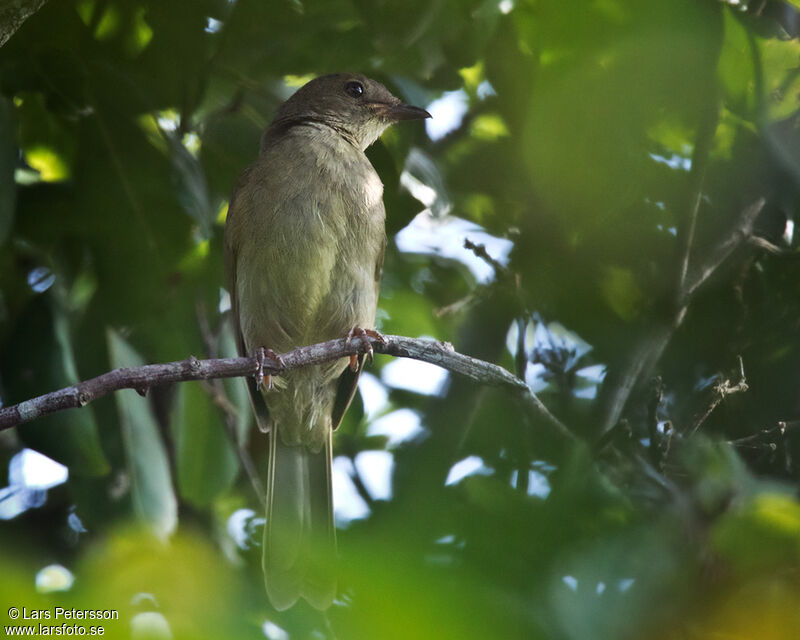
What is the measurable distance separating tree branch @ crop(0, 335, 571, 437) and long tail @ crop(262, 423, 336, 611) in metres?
0.74

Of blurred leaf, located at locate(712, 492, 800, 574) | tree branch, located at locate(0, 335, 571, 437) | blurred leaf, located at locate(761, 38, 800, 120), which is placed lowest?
tree branch, located at locate(0, 335, 571, 437)

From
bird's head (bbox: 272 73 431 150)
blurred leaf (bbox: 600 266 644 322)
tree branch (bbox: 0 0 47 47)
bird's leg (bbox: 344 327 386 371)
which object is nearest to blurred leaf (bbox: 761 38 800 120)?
blurred leaf (bbox: 600 266 644 322)

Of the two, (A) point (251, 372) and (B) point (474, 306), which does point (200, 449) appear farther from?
(B) point (474, 306)

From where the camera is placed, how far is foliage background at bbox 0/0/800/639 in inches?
66.2

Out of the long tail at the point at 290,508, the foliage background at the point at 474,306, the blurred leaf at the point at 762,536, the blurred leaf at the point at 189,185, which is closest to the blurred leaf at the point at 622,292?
the foliage background at the point at 474,306

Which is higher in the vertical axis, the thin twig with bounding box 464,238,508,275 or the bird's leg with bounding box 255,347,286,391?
the thin twig with bounding box 464,238,508,275

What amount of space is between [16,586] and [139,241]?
2.97 m

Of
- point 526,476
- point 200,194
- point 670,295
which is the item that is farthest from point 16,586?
point 200,194

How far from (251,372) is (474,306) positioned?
1264 millimetres

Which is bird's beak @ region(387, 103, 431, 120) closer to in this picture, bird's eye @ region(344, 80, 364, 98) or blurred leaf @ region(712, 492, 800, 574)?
bird's eye @ region(344, 80, 364, 98)

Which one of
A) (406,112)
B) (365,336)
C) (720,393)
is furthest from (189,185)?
(720,393)

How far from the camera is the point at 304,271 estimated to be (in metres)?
4.11

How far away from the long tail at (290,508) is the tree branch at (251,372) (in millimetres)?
736

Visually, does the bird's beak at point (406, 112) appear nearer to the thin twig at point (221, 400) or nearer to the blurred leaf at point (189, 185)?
the blurred leaf at point (189, 185)
